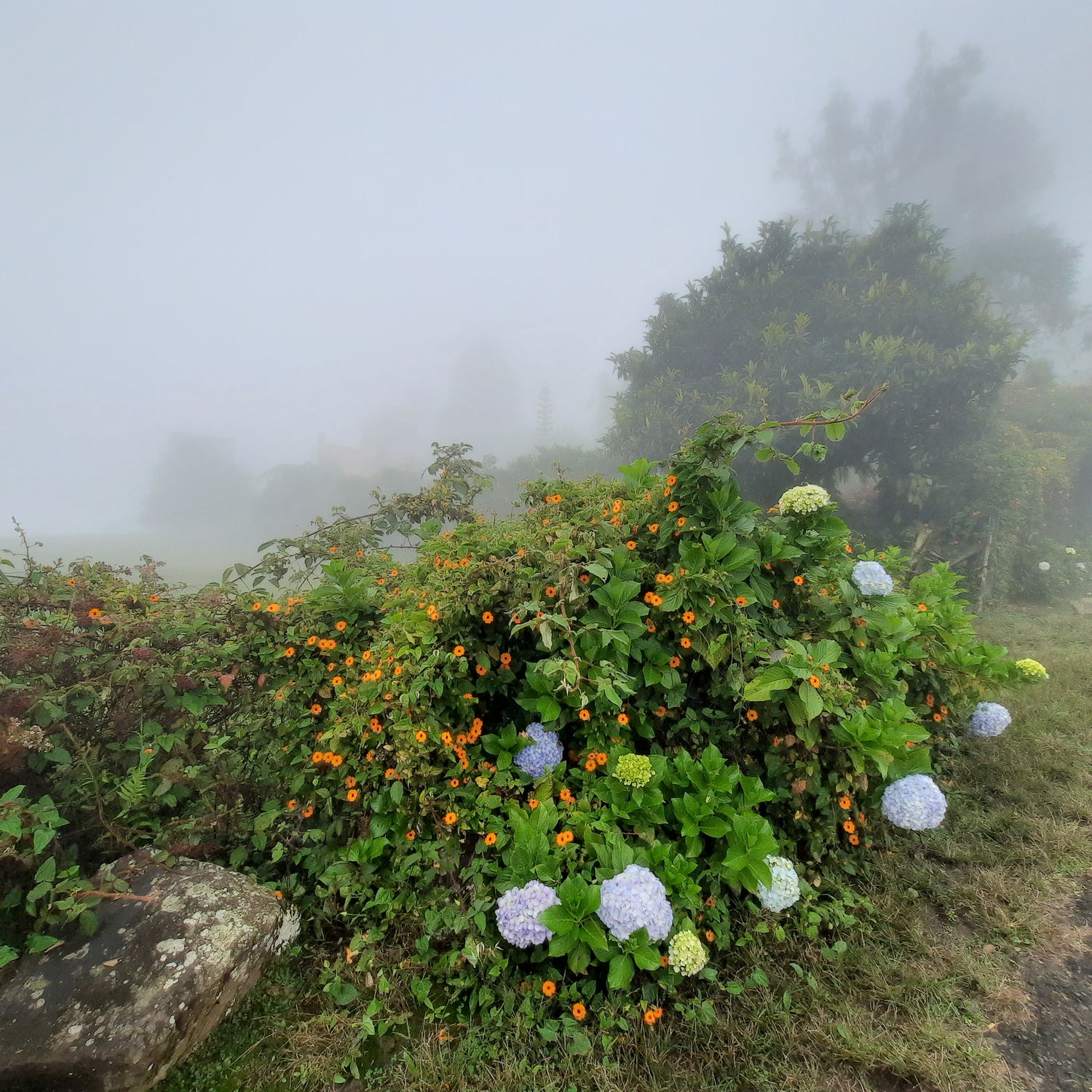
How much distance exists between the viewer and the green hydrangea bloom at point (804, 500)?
8.46ft

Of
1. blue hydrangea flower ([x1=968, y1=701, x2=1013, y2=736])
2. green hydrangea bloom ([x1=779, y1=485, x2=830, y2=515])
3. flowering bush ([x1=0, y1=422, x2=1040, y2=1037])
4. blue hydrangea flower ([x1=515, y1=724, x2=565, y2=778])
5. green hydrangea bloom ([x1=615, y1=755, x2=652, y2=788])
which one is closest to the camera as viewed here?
flowering bush ([x1=0, y1=422, x2=1040, y2=1037])

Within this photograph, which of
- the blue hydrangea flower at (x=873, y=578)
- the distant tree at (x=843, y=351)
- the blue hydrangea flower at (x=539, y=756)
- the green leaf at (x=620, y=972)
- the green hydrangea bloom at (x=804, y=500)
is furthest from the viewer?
the distant tree at (x=843, y=351)

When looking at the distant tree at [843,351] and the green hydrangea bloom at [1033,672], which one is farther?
the distant tree at [843,351]

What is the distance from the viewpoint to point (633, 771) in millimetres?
1967

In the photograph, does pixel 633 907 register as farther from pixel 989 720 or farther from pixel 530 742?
pixel 989 720

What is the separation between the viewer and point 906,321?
1259cm

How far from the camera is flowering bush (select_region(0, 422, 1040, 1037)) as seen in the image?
183 centimetres

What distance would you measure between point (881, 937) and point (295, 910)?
2.49 metres

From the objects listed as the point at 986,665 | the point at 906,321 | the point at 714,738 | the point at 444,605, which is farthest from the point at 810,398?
the point at 444,605

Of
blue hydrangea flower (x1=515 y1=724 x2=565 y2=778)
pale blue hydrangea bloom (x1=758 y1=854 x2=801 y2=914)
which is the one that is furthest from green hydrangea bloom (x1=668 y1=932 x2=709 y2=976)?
blue hydrangea flower (x1=515 y1=724 x2=565 y2=778)

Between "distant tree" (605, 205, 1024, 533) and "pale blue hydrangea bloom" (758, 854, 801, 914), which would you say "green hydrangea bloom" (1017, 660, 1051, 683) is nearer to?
"pale blue hydrangea bloom" (758, 854, 801, 914)

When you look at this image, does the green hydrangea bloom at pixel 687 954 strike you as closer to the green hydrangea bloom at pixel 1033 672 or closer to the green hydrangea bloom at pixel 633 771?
the green hydrangea bloom at pixel 633 771

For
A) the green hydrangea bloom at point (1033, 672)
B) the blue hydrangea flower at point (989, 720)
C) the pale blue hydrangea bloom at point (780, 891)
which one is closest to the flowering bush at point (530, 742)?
the pale blue hydrangea bloom at point (780, 891)

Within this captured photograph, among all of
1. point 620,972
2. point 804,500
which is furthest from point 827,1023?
point 804,500
